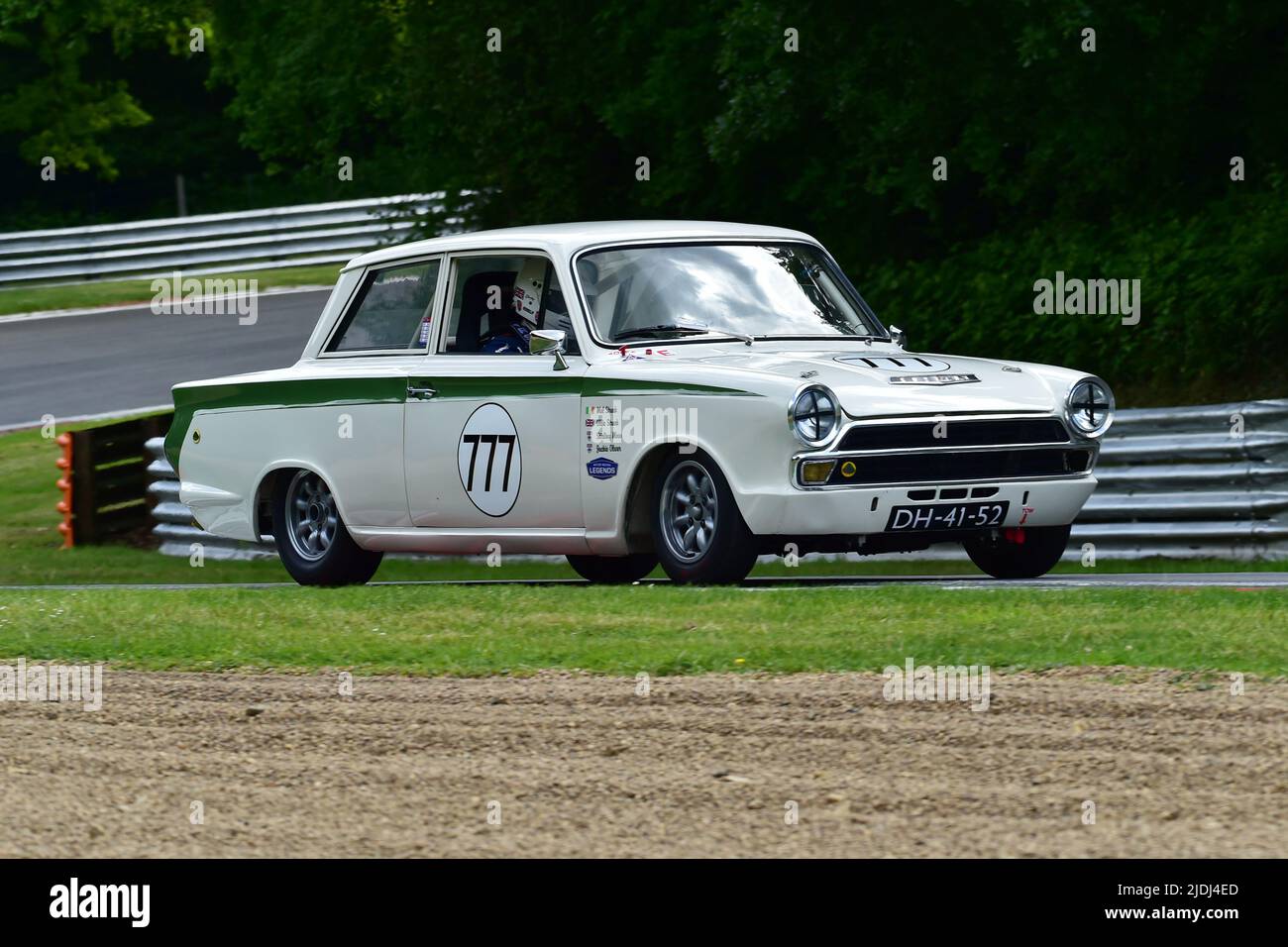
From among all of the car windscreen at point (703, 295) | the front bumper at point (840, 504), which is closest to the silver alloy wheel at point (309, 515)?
the car windscreen at point (703, 295)

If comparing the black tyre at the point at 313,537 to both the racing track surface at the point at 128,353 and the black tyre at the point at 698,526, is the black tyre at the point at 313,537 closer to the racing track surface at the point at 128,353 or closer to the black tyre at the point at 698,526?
the black tyre at the point at 698,526

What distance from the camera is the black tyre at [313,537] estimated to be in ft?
38.3

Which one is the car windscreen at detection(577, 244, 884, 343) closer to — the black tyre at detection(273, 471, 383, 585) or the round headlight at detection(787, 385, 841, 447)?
the round headlight at detection(787, 385, 841, 447)

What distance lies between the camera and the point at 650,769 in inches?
246

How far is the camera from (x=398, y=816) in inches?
226

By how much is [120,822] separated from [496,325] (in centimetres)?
574

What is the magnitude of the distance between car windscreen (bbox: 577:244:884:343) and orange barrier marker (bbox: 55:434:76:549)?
911 centimetres

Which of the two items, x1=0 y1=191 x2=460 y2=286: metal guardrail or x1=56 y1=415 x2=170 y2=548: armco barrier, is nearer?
x1=56 y1=415 x2=170 y2=548: armco barrier

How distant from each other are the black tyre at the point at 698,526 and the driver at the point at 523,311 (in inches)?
51.4

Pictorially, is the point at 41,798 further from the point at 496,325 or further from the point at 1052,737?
the point at 496,325

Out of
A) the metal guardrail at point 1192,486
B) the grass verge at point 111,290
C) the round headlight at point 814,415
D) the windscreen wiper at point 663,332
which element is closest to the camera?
the round headlight at point 814,415

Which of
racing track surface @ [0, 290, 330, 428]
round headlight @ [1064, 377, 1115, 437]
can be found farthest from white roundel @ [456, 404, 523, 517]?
racing track surface @ [0, 290, 330, 428]

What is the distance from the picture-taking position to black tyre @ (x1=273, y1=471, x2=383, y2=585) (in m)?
11.7

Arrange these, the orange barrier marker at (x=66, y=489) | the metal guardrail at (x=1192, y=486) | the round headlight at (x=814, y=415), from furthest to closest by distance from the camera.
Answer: the orange barrier marker at (x=66, y=489)
the metal guardrail at (x=1192, y=486)
the round headlight at (x=814, y=415)
